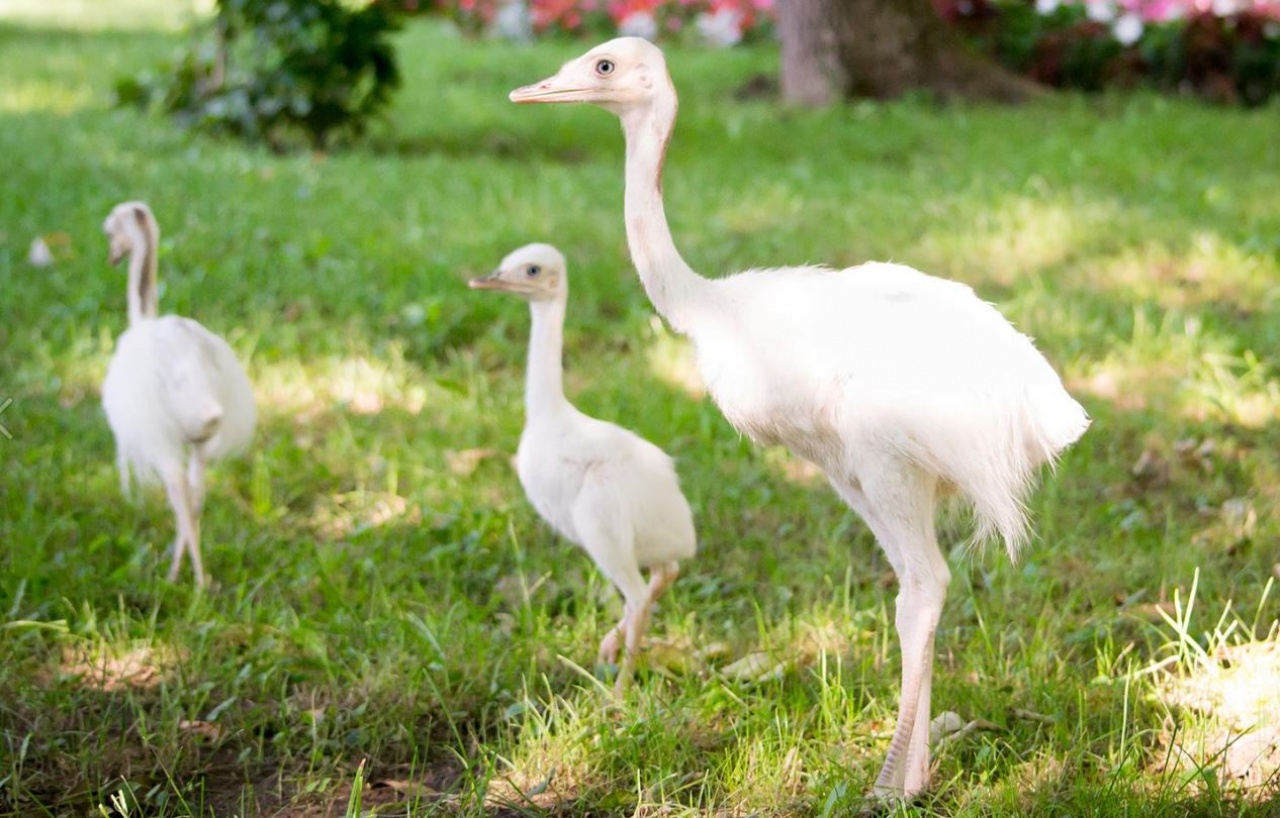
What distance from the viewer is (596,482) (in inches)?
147

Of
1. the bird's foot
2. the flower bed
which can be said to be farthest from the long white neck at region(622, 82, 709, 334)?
the flower bed

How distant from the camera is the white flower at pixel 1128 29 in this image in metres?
11.2

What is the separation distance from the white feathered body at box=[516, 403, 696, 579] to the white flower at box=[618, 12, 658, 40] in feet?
36.0

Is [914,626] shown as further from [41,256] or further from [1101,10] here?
[1101,10]

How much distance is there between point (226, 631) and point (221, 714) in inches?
14.1

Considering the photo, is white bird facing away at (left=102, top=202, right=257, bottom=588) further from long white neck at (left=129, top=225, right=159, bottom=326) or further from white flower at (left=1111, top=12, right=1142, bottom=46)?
white flower at (left=1111, top=12, right=1142, bottom=46)

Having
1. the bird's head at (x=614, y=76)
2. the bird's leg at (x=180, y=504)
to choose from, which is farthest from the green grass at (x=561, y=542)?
the bird's head at (x=614, y=76)

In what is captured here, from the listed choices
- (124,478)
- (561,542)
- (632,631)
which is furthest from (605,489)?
(124,478)

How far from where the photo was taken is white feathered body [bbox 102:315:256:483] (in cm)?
413

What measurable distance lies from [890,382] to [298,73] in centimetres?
659

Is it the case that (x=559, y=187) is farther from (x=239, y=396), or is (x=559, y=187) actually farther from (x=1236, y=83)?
(x=1236, y=83)

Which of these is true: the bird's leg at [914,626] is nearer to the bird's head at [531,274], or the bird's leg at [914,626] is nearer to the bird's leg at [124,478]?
the bird's head at [531,274]

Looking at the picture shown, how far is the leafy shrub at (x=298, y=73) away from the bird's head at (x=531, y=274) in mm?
5209

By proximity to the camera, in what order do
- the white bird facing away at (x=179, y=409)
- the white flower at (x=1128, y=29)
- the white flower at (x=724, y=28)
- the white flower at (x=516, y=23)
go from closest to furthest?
1. the white bird facing away at (x=179, y=409)
2. the white flower at (x=1128, y=29)
3. the white flower at (x=724, y=28)
4. the white flower at (x=516, y=23)
